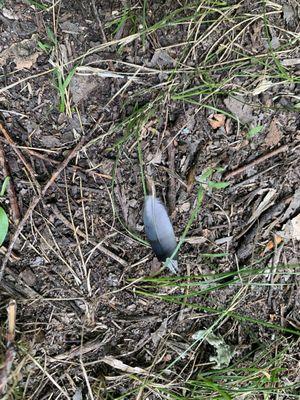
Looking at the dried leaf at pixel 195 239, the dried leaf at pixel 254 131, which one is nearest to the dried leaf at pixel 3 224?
the dried leaf at pixel 195 239

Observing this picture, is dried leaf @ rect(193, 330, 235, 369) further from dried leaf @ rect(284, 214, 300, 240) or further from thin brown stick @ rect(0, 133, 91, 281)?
thin brown stick @ rect(0, 133, 91, 281)

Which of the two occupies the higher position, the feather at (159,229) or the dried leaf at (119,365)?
the feather at (159,229)

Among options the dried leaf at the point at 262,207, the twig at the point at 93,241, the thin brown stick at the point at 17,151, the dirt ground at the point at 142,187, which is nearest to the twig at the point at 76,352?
the dirt ground at the point at 142,187

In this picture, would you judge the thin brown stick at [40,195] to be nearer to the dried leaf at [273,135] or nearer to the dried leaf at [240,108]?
the dried leaf at [240,108]

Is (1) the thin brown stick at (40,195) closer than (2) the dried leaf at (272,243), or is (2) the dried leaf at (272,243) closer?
(1) the thin brown stick at (40,195)

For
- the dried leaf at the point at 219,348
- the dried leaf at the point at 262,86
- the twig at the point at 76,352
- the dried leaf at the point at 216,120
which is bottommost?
the dried leaf at the point at 219,348

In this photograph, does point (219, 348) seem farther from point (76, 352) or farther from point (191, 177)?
point (191, 177)
